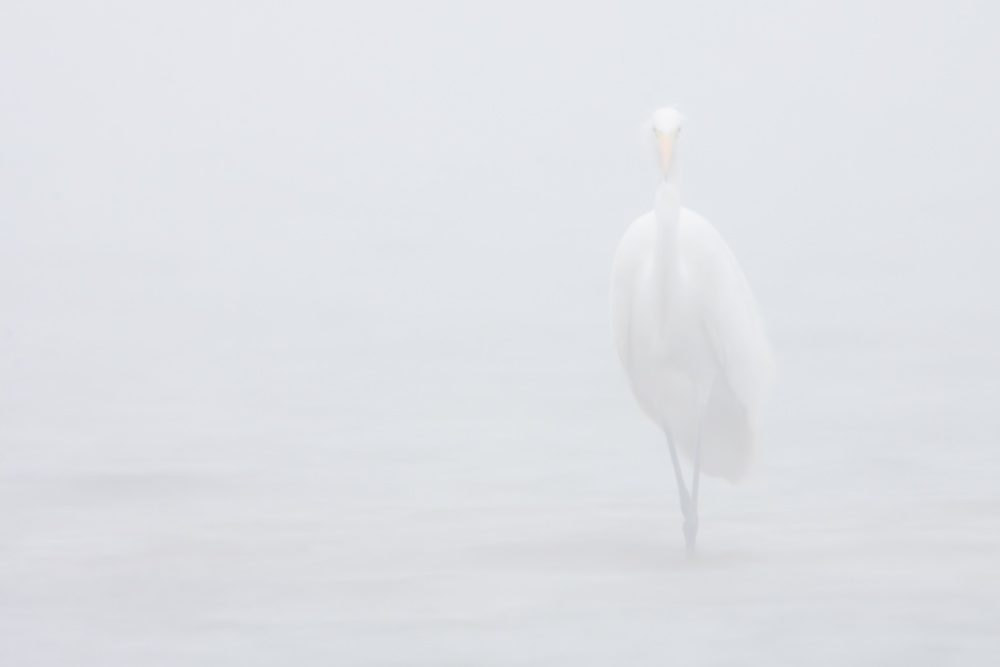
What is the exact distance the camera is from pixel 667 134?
3.35 m

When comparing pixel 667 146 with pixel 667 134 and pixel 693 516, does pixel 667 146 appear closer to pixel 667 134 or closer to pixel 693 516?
pixel 667 134

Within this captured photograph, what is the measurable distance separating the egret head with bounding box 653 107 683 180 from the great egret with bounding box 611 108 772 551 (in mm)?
17

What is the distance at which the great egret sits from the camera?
11.5 feet

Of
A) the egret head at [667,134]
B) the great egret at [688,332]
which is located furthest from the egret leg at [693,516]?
the egret head at [667,134]

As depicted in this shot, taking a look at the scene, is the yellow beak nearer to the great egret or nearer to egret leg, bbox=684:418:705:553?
the great egret

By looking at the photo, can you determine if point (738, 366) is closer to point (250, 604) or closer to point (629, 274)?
point (629, 274)

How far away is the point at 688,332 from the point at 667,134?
0.44 meters

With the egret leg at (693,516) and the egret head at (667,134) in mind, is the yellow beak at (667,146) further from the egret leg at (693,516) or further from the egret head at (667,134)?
the egret leg at (693,516)

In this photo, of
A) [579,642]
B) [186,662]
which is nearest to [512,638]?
[579,642]

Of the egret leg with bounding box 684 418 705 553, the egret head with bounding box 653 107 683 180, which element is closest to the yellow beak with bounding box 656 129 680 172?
the egret head with bounding box 653 107 683 180

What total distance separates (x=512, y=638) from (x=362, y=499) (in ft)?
4.57

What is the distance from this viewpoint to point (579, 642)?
2.86 metres

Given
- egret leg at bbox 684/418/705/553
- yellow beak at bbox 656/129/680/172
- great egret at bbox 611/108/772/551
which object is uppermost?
yellow beak at bbox 656/129/680/172

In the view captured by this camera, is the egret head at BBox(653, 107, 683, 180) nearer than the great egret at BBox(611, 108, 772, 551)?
Yes
